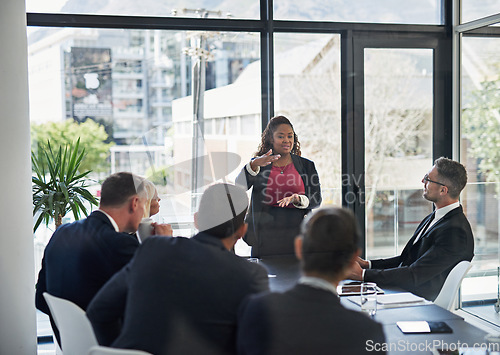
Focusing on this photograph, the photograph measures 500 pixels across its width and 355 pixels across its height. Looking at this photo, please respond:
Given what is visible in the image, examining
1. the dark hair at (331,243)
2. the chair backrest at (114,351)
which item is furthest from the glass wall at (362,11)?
the chair backrest at (114,351)

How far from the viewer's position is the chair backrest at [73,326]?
2.23 m

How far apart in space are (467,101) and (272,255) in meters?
2.84

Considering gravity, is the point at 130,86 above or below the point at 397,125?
above

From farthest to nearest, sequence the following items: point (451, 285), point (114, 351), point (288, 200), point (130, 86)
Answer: point (130, 86) → point (451, 285) → point (288, 200) → point (114, 351)

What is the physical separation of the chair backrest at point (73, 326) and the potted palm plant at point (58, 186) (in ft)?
4.68

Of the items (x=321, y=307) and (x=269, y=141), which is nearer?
(x=321, y=307)

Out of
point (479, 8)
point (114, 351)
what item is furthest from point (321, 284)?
point (479, 8)

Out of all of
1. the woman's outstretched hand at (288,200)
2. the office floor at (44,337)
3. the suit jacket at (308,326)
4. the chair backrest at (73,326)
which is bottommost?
the office floor at (44,337)

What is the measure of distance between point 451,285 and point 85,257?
1679mm

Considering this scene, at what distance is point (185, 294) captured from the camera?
1.86 m

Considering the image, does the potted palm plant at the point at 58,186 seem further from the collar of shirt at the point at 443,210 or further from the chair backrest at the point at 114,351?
the collar of shirt at the point at 443,210

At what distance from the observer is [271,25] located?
174 inches

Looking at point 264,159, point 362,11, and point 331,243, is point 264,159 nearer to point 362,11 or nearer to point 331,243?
point 331,243

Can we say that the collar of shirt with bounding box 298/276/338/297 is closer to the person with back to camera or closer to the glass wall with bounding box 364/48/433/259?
the person with back to camera
